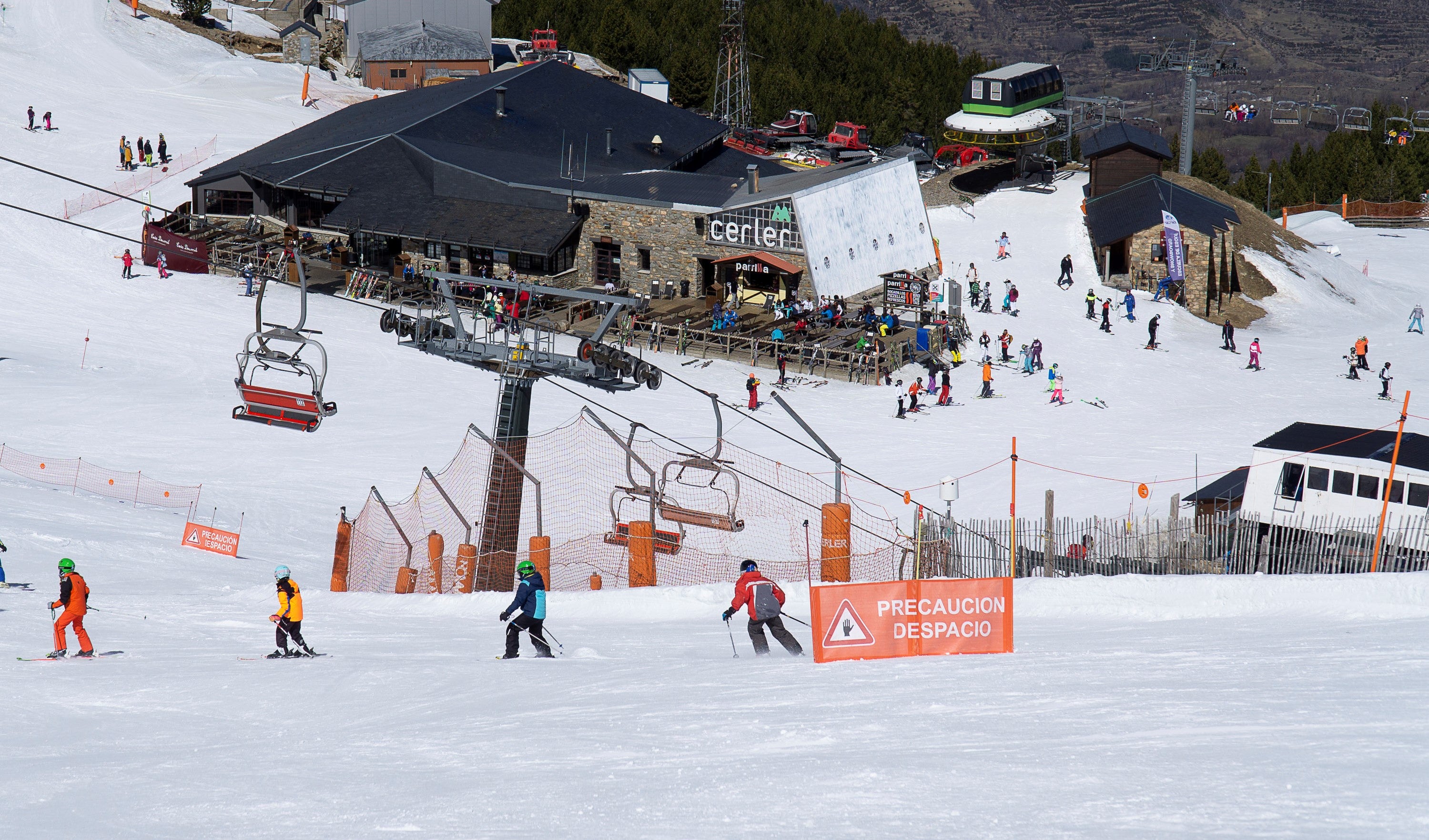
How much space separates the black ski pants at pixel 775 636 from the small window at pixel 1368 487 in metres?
10.2

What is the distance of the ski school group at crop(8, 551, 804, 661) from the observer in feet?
52.7

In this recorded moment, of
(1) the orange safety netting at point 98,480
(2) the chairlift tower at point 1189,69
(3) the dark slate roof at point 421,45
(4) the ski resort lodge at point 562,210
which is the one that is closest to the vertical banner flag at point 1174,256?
(4) the ski resort lodge at point 562,210

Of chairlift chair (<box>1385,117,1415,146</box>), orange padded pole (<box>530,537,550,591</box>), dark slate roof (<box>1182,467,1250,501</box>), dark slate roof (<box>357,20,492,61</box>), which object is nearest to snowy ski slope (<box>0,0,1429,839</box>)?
orange padded pole (<box>530,537,550,591</box>)

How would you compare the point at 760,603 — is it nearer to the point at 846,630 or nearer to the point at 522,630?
the point at 846,630

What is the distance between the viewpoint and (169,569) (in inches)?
906

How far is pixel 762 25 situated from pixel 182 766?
89.6 m

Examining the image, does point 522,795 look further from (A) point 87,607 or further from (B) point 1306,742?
(A) point 87,607

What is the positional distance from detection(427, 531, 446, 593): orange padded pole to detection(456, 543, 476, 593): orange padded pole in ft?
1.11

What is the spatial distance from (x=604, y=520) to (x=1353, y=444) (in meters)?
12.6

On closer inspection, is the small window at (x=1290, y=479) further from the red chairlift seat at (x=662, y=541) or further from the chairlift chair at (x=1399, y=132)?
the chairlift chair at (x=1399, y=132)

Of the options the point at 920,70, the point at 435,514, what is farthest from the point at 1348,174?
the point at 435,514

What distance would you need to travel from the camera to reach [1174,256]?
4672cm

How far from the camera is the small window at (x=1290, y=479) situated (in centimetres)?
2220

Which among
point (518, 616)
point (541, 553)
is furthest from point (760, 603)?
point (541, 553)
